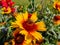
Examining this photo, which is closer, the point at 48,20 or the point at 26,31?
the point at 26,31

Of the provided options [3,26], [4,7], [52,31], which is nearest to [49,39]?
[52,31]

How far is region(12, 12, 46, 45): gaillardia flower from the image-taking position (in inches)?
87.9

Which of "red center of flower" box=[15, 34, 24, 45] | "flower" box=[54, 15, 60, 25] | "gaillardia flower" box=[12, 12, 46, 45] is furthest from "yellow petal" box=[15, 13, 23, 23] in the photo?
"flower" box=[54, 15, 60, 25]

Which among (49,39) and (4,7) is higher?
(4,7)

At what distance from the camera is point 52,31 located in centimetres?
239

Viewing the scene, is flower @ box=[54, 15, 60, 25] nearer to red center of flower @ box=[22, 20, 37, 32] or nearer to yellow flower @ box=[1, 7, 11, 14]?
red center of flower @ box=[22, 20, 37, 32]

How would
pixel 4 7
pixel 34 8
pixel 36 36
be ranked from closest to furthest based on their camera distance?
pixel 36 36 → pixel 34 8 → pixel 4 7

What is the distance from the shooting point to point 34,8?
2594 mm

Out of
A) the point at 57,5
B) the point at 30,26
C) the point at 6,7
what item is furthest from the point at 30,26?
the point at 6,7

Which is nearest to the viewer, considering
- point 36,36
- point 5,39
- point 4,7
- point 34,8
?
point 36,36

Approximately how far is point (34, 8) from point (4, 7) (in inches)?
13.7

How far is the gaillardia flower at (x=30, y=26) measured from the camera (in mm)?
2232

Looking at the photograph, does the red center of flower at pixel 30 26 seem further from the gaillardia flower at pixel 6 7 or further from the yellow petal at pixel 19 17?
the gaillardia flower at pixel 6 7

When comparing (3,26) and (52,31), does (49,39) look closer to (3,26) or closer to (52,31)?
(52,31)
